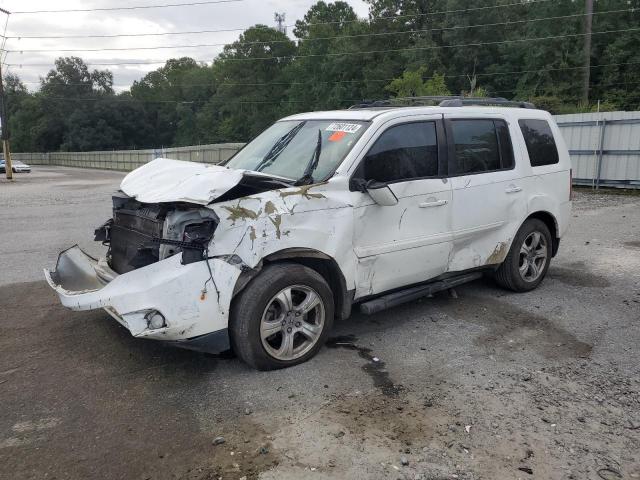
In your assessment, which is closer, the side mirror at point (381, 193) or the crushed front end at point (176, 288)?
the crushed front end at point (176, 288)

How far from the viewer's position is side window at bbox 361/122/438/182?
446 centimetres

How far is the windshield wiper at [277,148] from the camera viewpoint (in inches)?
194

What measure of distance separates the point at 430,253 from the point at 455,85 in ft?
158

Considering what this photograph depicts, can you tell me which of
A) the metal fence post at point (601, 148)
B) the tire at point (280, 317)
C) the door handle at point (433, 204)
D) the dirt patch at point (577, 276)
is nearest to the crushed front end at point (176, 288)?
the tire at point (280, 317)

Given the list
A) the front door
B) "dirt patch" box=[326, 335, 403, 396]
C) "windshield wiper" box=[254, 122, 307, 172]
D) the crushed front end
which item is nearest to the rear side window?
the front door

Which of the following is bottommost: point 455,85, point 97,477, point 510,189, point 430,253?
point 97,477

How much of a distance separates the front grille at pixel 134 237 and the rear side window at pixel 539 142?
3851 millimetres

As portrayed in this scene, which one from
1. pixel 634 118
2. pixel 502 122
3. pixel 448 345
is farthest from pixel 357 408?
pixel 634 118

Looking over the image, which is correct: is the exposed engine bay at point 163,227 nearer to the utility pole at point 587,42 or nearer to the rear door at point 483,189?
the rear door at point 483,189

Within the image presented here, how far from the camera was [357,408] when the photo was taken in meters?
3.53

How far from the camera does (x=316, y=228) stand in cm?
404

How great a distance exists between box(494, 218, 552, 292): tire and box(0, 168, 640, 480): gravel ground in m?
0.25

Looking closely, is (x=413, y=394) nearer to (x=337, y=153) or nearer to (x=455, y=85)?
(x=337, y=153)

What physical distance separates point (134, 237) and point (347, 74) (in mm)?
59565
